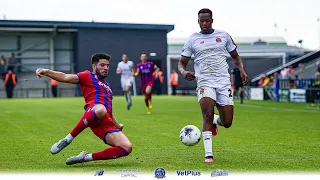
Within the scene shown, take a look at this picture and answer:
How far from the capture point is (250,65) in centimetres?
5578

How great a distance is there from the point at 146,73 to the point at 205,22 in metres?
14.8

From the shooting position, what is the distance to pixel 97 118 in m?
10.0

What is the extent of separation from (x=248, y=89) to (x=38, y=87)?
18379 mm

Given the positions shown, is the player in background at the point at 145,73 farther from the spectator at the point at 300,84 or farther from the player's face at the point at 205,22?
the player's face at the point at 205,22

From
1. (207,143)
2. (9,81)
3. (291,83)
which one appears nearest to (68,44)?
(9,81)

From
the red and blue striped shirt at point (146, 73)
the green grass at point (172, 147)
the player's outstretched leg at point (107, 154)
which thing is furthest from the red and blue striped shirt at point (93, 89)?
the red and blue striped shirt at point (146, 73)

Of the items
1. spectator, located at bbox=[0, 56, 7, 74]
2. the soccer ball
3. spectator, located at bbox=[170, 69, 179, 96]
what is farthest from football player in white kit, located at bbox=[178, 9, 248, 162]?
spectator, located at bbox=[170, 69, 179, 96]

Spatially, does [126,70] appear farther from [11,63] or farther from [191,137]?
[11,63]

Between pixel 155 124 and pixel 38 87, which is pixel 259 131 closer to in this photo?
pixel 155 124

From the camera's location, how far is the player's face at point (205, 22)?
10.8 m

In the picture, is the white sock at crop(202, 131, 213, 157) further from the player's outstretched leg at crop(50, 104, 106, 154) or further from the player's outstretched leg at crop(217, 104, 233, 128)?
the player's outstretched leg at crop(50, 104, 106, 154)

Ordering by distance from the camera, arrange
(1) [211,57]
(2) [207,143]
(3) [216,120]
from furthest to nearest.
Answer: (3) [216,120] < (1) [211,57] < (2) [207,143]

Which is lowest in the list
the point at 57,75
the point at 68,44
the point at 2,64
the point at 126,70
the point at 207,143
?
the point at 207,143

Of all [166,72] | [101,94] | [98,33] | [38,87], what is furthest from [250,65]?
[101,94]
